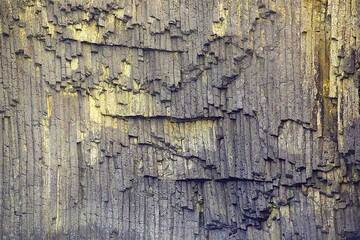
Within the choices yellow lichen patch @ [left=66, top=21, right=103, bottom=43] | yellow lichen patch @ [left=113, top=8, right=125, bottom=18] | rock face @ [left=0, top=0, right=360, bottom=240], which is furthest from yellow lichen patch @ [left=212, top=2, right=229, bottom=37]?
yellow lichen patch @ [left=66, top=21, right=103, bottom=43]

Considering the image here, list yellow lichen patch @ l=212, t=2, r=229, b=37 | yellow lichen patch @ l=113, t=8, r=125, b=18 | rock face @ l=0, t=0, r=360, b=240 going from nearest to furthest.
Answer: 1. rock face @ l=0, t=0, r=360, b=240
2. yellow lichen patch @ l=212, t=2, r=229, b=37
3. yellow lichen patch @ l=113, t=8, r=125, b=18

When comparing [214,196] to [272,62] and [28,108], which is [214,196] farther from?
[28,108]

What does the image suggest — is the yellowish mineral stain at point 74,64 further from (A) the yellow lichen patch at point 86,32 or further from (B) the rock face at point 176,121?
(A) the yellow lichen patch at point 86,32

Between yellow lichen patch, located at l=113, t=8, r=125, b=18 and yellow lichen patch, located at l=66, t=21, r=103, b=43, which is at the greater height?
yellow lichen patch, located at l=113, t=8, r=125, b=18

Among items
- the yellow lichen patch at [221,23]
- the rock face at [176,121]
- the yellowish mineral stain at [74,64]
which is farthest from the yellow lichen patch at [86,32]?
the yellow lichen patch at [221,23]

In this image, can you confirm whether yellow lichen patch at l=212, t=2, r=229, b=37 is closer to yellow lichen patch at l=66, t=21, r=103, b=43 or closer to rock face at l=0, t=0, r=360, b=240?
rock face at l=0, t=0, r=360, b=240

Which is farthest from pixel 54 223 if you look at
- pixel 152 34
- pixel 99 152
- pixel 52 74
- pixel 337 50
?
pixel 337 50

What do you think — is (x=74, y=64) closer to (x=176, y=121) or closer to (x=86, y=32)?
(x=86, y=32)
